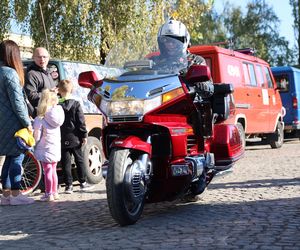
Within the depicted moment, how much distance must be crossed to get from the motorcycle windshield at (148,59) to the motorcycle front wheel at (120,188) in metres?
0.84

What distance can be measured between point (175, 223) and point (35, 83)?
3603 mm

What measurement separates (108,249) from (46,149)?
3130 millimetres

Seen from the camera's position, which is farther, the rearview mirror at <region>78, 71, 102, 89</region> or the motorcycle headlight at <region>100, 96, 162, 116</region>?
the rearview mirror at <region>78, 71, 102, 89</region>

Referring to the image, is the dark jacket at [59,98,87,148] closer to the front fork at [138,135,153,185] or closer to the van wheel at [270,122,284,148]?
the front fork at [138,135,153,185]

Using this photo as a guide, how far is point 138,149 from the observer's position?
17.9 ft

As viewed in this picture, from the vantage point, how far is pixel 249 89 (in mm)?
Result: 13656

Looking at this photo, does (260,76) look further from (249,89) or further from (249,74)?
(249,89)

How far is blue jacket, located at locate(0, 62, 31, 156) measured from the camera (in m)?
6.96

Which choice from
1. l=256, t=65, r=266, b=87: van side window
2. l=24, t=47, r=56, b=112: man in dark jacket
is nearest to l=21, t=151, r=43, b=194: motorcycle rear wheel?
l=24, t=47, r=56, b=112: man in dark jacket

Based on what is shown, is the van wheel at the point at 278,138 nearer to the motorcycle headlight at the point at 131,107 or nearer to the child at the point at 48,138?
the child at the point at 48,138

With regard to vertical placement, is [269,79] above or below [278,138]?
above

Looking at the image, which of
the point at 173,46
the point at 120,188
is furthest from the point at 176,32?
the point at 120,188

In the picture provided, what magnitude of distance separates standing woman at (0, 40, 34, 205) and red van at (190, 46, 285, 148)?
538cm

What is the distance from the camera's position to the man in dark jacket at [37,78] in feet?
26.9
